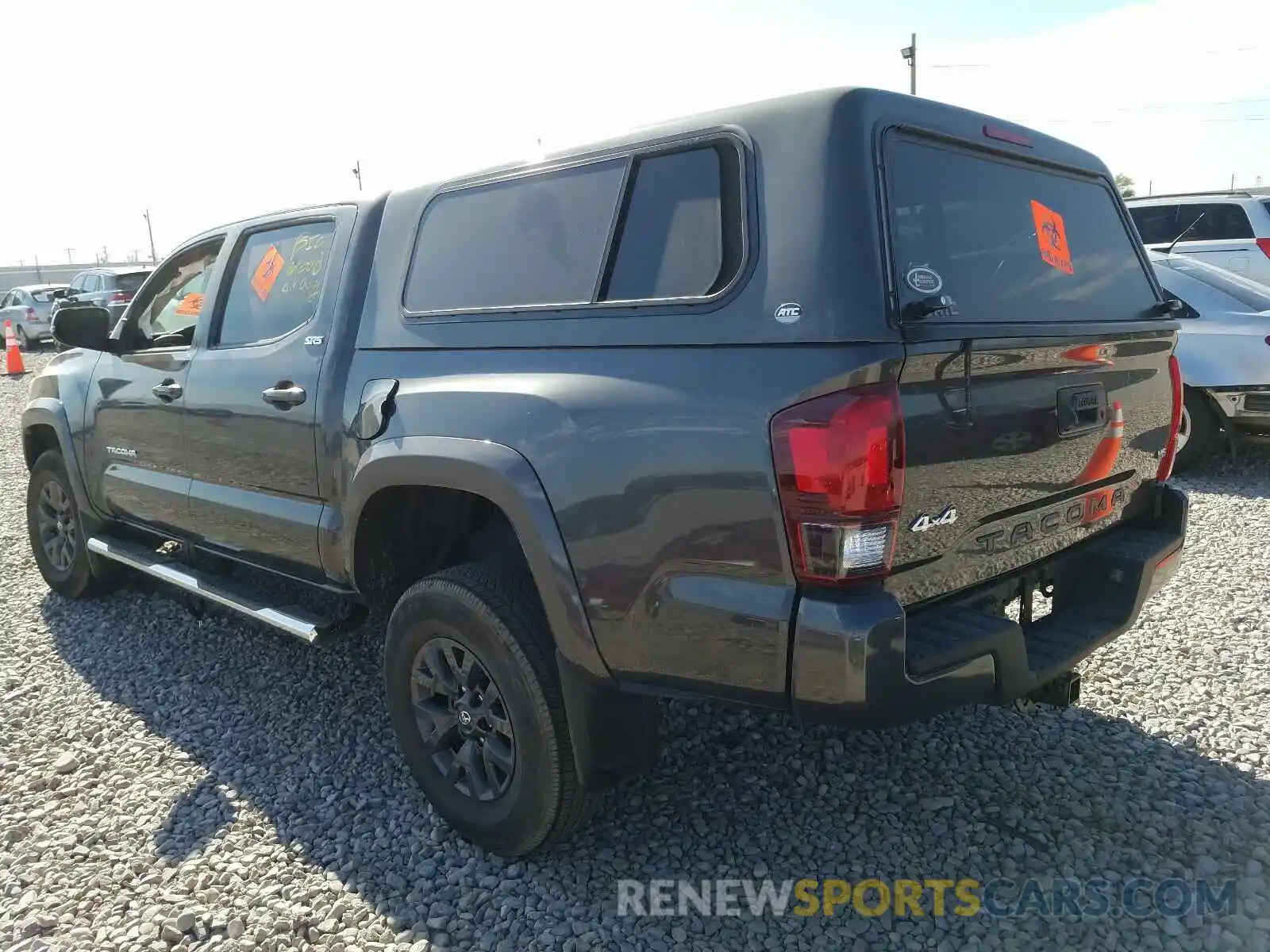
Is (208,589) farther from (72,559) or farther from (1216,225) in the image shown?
(1216,225)

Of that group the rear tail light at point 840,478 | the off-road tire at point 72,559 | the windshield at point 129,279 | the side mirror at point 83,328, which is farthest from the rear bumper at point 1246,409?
the windshield at point 129,279

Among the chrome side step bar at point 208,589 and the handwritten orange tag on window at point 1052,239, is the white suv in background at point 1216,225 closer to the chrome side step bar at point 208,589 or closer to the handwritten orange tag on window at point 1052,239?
the handwritten orange tag on window at point 1052,239

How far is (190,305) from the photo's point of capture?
4.20 meters

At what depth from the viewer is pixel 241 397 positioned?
11.6 ft

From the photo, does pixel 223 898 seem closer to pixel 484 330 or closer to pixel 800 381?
pixel 484 330

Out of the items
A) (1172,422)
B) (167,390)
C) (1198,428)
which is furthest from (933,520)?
(1198,428)

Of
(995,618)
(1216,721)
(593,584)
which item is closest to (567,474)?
(593,584)

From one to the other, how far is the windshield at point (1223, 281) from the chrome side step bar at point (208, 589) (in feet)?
21.5

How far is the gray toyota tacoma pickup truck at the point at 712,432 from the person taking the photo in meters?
2.08

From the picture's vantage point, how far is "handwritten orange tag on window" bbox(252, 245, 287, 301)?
3656 mm

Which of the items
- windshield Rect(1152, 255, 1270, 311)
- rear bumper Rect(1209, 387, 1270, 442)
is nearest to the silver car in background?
windshield Rect(1152, 255, 1270, 311)

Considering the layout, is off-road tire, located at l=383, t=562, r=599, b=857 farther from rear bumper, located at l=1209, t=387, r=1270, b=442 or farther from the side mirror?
rear bumper, located at l=1209, t=387, r=1270, b=442

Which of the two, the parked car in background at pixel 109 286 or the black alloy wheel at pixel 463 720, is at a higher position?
the parked car in background at pixel 109 286

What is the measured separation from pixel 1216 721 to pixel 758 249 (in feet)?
8.53
